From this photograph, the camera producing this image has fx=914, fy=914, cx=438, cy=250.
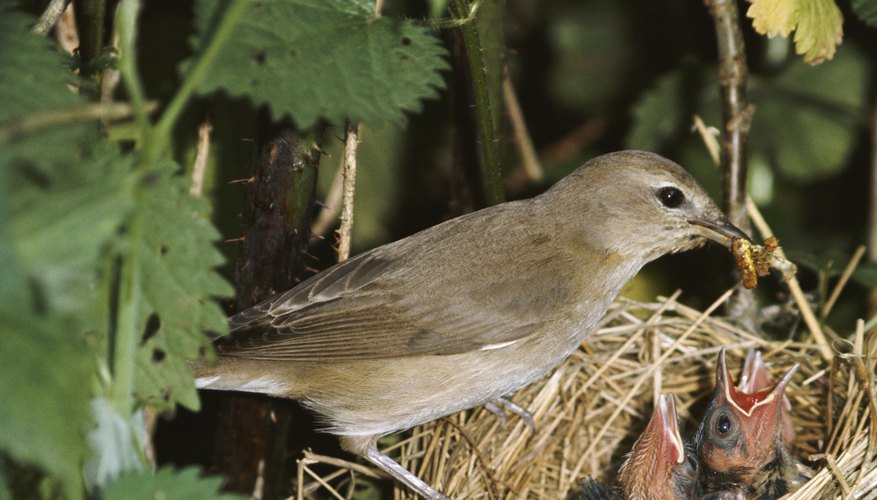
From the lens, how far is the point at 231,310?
338 centimetres

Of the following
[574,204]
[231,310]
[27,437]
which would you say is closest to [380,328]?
[231,310]

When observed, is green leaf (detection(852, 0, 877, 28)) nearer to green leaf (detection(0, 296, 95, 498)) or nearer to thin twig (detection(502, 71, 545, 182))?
thin twig (detection(502, 71, 545, 182))

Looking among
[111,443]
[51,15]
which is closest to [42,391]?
[111,443]

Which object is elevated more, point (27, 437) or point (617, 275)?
point (27, 437)

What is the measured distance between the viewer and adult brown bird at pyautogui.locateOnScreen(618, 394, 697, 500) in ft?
10.9

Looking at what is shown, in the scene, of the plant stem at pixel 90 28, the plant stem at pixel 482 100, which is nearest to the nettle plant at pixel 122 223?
the plant stem at pixel 482 100

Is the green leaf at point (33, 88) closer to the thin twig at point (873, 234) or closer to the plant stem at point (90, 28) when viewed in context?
the plant stem at point (90, 28)

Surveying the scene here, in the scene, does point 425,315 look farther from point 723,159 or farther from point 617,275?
point 723,159

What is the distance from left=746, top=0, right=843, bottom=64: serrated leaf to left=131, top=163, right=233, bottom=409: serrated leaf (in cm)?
190

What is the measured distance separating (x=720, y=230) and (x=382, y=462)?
58.8 inches

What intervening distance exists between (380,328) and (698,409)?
1596mm

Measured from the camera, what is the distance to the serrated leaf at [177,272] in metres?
2.06

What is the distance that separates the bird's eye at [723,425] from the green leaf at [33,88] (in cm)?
237

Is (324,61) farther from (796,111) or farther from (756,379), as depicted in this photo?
(796,111)
